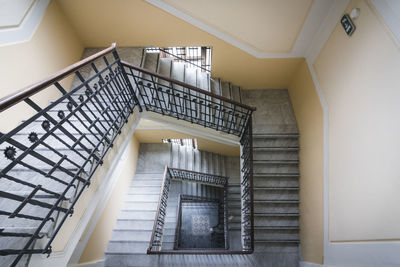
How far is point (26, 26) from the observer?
320 cm

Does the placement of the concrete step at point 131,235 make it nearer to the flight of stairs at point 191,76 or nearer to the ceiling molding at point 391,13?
the flight of stairs at point 191,76

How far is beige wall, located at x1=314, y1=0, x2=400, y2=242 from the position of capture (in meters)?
2.06

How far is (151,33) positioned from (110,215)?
402 cm

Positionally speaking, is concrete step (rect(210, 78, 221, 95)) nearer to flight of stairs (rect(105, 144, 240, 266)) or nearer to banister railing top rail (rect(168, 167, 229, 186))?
banister railing top rail (rect(168, 167, 229, 186))

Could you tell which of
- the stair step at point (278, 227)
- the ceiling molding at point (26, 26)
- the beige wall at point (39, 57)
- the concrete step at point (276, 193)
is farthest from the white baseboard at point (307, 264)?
the ceiling molding at point (26, 26)

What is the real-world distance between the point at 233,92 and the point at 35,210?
4.71m

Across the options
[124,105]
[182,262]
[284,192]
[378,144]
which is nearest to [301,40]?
[378,144]

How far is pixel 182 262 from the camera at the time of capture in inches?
146

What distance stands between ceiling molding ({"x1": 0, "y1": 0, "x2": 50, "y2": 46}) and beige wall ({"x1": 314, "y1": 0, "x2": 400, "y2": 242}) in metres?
4.52

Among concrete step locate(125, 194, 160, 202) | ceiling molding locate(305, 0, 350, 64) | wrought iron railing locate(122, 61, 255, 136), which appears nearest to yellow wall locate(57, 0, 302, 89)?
ceiling molding locate(305, 0, 350, 64)

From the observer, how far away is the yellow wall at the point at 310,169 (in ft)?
11.3

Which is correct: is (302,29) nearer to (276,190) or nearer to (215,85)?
(215,85)

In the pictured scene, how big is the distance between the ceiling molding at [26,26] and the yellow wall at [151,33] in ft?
1.97

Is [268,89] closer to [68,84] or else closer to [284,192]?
[284,192]
